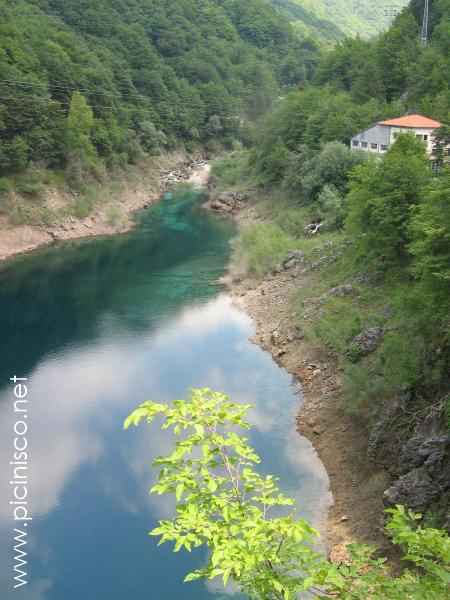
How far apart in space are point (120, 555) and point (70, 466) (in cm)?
431

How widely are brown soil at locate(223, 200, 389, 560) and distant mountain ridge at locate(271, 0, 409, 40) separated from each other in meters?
124

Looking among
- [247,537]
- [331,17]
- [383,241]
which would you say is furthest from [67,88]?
[331,17]

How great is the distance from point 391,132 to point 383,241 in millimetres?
19743

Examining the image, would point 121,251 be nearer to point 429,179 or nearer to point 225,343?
point 225,343

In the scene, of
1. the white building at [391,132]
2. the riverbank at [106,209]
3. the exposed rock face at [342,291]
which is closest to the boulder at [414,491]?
the exposed rock face at [342,291]

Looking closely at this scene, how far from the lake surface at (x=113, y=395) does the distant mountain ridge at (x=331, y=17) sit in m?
121

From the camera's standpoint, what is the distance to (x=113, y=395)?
78.5 ft

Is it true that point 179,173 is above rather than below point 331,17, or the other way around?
below

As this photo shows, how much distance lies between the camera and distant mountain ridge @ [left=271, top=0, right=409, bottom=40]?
517ft

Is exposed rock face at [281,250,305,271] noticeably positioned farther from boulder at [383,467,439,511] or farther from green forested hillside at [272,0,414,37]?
green forested hillside at [272,0,414,37]

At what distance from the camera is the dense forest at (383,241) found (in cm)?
1631

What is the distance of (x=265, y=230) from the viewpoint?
39531mm

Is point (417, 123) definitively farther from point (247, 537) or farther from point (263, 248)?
point (247, 537)

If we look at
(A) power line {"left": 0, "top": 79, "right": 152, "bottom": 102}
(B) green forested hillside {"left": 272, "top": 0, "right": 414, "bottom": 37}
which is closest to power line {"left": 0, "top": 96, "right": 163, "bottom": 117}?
(A) power line {"left": 0, "top": 79, "right": 152, "bottom": 102}
